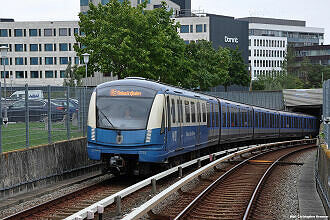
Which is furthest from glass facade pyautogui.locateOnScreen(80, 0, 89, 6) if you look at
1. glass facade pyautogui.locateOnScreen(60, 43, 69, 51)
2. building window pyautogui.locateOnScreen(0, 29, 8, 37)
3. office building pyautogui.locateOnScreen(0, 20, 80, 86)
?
building window pyautogui.locateOnScreen(0, 29, 8, 37)

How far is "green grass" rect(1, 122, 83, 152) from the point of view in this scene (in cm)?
1588

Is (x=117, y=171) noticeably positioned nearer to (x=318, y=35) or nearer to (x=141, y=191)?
(x=141, y=191)

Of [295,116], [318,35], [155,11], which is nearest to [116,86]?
[155,11]

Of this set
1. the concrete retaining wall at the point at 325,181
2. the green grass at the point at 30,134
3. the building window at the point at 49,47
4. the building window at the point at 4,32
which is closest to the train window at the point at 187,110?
the green grass at the point at 30,134

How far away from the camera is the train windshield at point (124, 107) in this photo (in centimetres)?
1744

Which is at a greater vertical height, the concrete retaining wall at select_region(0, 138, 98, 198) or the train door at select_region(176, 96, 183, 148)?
the train door at select_region(176, 96, 183, 148)

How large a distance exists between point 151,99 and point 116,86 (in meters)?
1.13

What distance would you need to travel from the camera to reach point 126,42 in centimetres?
4334

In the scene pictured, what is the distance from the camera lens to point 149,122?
17.4 metres

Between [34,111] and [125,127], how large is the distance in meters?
2.51

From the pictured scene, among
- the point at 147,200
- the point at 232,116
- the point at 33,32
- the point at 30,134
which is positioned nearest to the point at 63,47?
the point at 33,32

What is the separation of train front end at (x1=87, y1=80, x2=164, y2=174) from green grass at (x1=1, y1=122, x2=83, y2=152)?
4.42 ft

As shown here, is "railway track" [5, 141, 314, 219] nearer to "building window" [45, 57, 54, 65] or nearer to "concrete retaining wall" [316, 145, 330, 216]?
"concrete retaining wall" [316, 145, 330, 216]

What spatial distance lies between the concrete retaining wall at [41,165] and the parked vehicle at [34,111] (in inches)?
32.7
